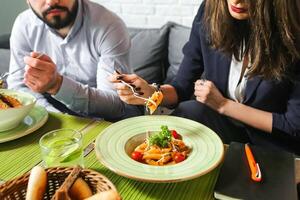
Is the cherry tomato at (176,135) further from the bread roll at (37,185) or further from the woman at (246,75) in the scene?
the bread roll at (37,185)

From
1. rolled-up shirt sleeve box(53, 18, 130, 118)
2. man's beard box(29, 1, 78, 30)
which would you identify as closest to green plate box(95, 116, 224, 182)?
rolled-up shirt sleeve box(53, 18, 130, 118)

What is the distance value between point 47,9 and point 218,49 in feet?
2.50

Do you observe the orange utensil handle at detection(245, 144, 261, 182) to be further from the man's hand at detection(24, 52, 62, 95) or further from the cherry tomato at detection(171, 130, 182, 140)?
the man's hand at detection(24, 52, 62, 95)

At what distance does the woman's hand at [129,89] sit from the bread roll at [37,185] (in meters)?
0.54

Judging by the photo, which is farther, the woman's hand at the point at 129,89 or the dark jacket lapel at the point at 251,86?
the dark jacket lapel at the point at 251,86

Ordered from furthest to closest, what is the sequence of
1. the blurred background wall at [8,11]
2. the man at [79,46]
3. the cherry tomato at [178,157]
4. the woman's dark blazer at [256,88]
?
the blurred background wall at [8,11]
the man at [79,46]
the woman's dark blazer at [256,88]
the cherry tomato at [178,157]

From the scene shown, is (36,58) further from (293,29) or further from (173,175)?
(293,29)

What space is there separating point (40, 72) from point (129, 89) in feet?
1.01

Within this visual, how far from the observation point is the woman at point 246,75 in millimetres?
1197

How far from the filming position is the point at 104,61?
1.55 meters

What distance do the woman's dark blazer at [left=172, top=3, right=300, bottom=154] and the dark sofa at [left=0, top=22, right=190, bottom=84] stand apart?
0.82m

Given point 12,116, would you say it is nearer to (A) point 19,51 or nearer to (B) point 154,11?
(A) point 19,51

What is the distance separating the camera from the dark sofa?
93.9 inches

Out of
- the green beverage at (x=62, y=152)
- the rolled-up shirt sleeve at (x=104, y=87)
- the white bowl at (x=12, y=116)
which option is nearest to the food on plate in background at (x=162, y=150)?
the green beverage at (x=62, y=152)
